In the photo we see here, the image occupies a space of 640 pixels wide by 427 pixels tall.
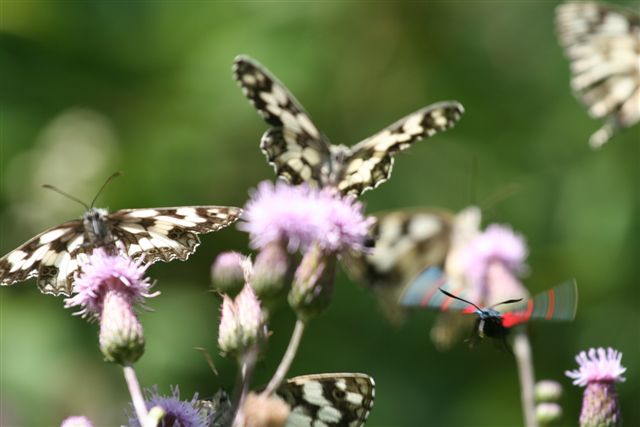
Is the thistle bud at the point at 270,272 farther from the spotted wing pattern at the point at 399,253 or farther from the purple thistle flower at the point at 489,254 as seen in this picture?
the purple thistle flower at the point at 489,254

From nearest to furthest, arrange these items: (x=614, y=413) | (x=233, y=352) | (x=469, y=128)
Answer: (x=233, y=352)
(x=614, y=413)
(x=469, y=128)

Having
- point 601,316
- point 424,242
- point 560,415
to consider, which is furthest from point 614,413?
point 601,316

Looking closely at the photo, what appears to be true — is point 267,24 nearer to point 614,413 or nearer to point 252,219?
point 252,219

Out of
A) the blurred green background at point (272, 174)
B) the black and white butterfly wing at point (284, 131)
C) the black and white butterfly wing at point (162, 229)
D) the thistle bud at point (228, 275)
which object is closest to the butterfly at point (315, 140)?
the black and white butterfly wing at point (284, 131)

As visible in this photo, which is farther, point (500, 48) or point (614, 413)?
point (500, 48)

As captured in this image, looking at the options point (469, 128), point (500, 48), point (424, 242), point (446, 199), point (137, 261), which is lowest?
point (137, 261)

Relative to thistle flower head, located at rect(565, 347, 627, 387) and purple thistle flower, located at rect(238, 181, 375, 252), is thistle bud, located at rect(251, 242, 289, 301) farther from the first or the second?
thistle flower head, located at rect(565, 347, 627, 387)

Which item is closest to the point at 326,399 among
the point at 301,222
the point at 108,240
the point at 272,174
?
the point at 301,222
